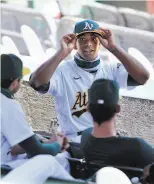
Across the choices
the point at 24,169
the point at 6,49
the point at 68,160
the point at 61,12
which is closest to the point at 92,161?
the point at 68,160

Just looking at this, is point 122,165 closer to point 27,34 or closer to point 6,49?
point 6,49

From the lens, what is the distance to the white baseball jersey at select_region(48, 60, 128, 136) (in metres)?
1.99

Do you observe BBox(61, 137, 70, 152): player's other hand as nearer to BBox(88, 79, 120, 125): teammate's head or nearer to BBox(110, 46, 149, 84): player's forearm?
BBox(88, 79, 120, 125): teammate's head

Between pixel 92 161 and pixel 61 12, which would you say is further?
pixel 61 12

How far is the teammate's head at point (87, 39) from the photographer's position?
6.39ft

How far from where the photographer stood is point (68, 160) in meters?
1.85

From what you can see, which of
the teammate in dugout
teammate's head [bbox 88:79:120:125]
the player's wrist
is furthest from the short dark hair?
the player's wrist

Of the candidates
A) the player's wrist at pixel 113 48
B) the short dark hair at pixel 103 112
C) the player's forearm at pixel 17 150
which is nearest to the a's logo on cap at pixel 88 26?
the player's wrist at pixel 113 48

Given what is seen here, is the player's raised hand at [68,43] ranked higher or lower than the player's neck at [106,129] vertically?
higher

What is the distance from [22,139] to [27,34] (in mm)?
736

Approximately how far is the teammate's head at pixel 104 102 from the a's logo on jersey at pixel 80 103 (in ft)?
0.49

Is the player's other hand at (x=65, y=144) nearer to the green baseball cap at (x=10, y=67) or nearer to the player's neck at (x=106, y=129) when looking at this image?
the player's neck at (x=106, y=129)

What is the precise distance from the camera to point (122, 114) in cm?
201

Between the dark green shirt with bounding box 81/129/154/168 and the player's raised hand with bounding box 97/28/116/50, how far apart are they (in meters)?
0.34
